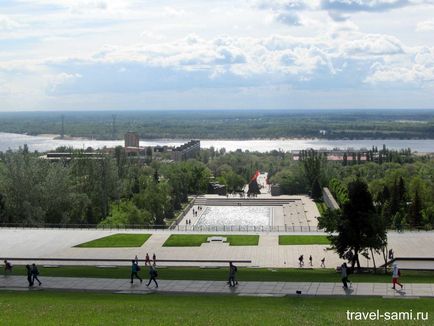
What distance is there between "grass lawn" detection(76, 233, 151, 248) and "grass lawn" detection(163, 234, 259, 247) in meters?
1.79

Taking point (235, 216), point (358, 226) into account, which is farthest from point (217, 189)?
point (358, 226)

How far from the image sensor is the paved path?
2217 cm

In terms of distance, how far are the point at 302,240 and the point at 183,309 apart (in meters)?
22.7

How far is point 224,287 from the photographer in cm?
2403

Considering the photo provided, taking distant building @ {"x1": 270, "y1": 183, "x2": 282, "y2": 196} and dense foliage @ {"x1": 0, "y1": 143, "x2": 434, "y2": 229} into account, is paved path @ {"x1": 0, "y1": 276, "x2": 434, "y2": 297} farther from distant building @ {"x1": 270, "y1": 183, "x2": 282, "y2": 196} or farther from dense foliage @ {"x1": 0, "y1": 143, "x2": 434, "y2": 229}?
distant building @ {"x1": 270, "y1": 183, "x2": 282, "y2": 196}

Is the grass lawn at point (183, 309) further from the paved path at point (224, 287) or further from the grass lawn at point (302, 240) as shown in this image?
the grass lawn at point (302, 240)

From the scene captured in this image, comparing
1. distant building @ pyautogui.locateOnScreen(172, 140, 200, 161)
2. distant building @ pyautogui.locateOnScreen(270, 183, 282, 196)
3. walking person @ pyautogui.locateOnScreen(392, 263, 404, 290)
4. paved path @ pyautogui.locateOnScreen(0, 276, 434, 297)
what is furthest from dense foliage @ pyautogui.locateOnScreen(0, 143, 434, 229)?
distant building @ pyautogui.locateOnScreen(172, 140, 200, 161)

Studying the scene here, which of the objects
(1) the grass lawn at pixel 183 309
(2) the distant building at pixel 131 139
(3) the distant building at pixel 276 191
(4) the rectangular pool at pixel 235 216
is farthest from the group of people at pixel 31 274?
(2) the distant building at pixel 131 139

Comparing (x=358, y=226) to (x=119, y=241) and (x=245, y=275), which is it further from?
(x=119, y=241)

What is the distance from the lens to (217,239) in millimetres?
41406

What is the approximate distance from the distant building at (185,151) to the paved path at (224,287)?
360 ft

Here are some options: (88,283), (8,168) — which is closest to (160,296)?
(88,283)

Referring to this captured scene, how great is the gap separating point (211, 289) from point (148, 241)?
17.9 meters

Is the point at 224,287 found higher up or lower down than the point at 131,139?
lower down
